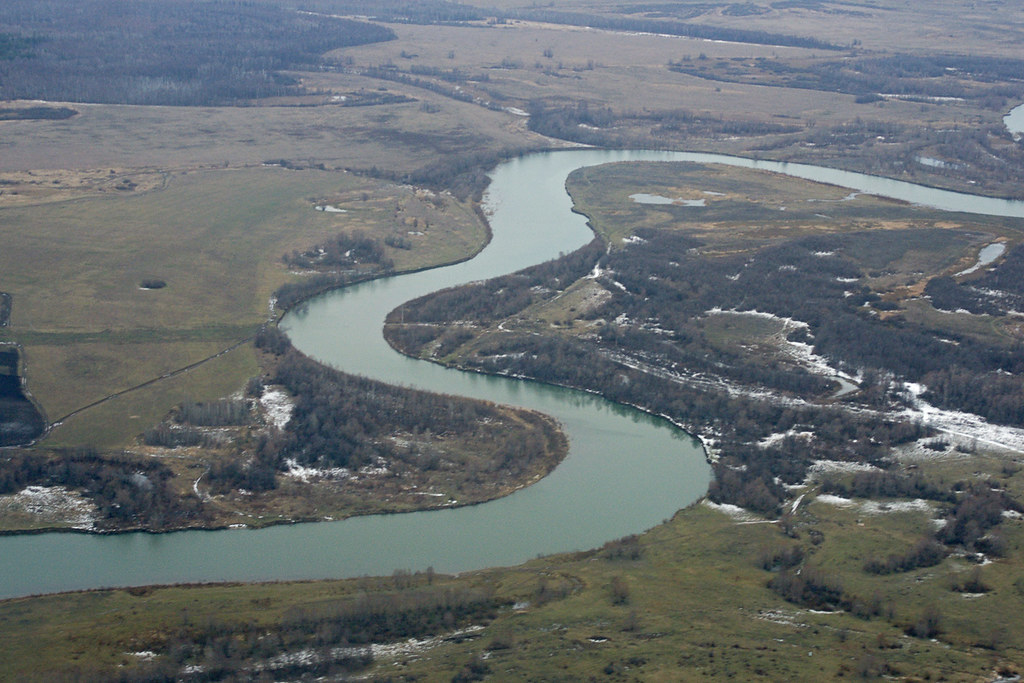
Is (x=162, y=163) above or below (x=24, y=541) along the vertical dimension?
above

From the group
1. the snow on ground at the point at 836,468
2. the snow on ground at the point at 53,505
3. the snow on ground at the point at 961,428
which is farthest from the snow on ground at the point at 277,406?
the snow on ground at the point at 961,428

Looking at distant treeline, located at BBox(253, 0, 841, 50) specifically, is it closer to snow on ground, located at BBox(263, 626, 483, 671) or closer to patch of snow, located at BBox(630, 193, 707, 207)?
patch of snow, located at BBox(630, 193, 707, 207)

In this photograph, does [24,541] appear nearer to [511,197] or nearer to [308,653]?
[308,653]

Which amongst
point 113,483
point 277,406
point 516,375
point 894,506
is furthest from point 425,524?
point 894,506

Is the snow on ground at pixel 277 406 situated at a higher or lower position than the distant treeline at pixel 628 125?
lower

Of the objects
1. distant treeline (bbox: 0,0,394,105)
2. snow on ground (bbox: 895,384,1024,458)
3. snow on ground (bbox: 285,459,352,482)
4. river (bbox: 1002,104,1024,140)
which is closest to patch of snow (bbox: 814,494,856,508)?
snow on ground (bbox: 895,384,1024,458)

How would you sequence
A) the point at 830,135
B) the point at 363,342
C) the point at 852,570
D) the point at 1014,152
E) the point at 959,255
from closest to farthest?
1. the point at 852,570
2. the point at 363,342
3. the point at 959,255
4. the point at 1014,152
5. the point at 830,135

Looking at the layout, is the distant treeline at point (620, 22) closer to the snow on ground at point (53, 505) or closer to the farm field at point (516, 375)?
the farm field at point (516, 375)

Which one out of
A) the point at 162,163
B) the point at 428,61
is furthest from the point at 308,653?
the point at 428,61
